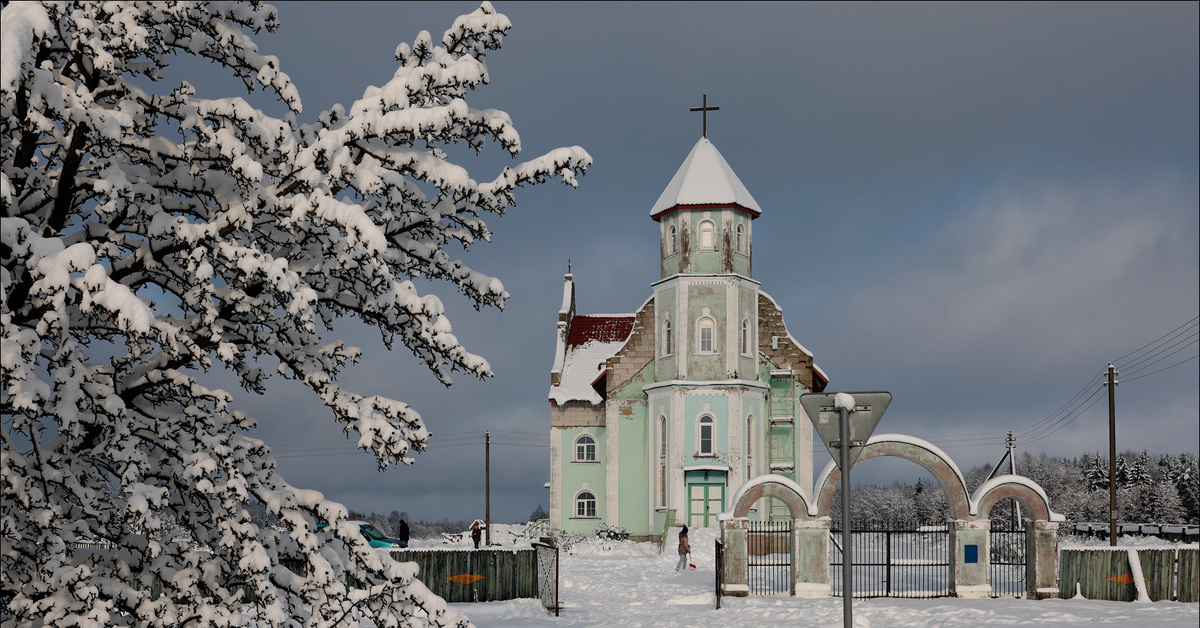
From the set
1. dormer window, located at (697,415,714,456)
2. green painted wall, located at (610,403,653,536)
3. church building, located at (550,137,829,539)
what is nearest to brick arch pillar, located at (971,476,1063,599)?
church building, located at (550,137,829,539)

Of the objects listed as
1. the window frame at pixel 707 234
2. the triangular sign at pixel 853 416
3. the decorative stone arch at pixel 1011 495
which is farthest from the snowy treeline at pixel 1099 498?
the triangular sign at pixel 853 416

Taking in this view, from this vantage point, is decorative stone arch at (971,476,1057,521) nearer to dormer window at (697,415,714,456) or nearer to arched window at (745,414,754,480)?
arched window at (745,414,754,480)

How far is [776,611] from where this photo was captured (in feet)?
78.7

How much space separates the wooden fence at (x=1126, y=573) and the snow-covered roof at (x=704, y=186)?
67.3ft

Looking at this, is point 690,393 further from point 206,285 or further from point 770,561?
point 206,285

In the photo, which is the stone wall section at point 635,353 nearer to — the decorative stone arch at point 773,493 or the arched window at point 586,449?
the arched window at point 586,449

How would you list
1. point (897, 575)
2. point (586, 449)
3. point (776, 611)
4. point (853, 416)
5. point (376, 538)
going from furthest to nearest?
point (586, 449) < point (376, 538) < point (897, 575) < point (776, 611) < point (853, 416)

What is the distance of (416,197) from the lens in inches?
318

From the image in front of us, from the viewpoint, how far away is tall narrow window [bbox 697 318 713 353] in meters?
43.2

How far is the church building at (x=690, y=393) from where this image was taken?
42.6 m

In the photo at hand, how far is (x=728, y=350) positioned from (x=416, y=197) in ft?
116

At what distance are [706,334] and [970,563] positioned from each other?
694 inches

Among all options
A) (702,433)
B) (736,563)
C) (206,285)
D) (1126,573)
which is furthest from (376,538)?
(206,285)

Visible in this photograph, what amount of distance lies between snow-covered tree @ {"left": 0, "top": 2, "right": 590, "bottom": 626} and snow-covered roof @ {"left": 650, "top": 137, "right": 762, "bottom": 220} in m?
35.5
